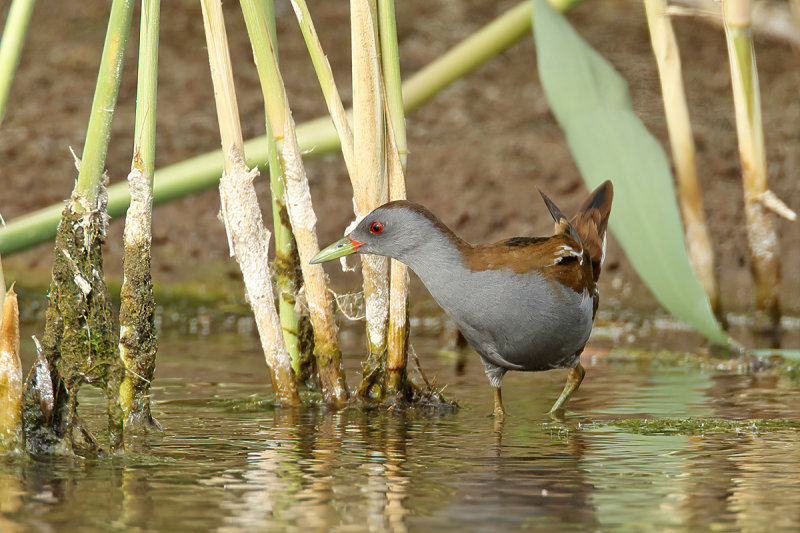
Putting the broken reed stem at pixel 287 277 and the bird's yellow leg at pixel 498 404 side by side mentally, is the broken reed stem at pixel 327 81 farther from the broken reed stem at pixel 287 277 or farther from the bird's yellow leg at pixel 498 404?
the bird's yellow leg at pixel 498 404

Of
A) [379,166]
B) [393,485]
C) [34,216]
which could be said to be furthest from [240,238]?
[393,485]

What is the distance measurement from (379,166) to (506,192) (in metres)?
4.34

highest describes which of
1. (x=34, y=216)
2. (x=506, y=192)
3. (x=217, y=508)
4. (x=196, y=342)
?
(x=506, y=192)

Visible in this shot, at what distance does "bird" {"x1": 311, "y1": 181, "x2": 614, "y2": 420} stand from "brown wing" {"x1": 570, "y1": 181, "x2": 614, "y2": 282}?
2.02ft

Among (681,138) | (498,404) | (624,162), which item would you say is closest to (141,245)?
(498,404)

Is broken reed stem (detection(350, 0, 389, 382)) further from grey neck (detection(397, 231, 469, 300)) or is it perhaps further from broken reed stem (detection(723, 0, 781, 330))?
broken reed stem (detection(723, 0, 781, 330))

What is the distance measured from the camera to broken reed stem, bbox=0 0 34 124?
3.60m

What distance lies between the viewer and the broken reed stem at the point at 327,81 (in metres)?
4.14

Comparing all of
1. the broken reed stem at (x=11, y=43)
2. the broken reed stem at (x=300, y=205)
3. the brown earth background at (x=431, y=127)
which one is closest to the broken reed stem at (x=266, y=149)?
the broken reed stem at (x=300, y=205)

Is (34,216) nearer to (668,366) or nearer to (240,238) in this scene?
(240,238)

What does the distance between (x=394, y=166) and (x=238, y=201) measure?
1.80ft

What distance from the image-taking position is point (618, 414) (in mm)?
4586

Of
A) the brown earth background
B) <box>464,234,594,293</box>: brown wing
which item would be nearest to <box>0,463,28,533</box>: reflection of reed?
<box>464,234,594,293</box>: brown wing

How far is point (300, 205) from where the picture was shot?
4.29 metres
